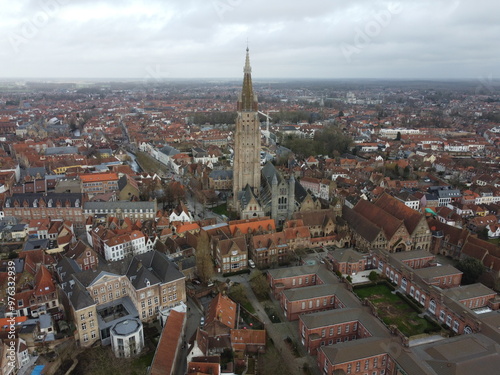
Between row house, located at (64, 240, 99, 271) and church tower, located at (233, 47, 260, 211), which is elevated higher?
church tower, located at (233, 47, 260, 211)

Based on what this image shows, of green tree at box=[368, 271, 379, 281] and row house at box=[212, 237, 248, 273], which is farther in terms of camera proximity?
row house at box=[212, 237, 248, 273]

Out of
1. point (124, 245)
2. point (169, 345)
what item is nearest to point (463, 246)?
point (169, 345)

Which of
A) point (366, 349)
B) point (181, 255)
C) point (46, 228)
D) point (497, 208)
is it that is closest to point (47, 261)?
point (46, 228)

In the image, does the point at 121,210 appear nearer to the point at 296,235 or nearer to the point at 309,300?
the point at 296,235

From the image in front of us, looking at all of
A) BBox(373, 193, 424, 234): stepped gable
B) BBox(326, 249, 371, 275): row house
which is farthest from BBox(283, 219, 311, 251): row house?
BBox(373, 193, 424, 234): stepped gable

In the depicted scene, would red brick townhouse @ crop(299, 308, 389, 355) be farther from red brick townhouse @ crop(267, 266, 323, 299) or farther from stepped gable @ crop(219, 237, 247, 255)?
stepped gable @ crop(219, 237, 247, 255)

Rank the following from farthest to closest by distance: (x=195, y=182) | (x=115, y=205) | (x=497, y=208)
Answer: (x=195, y=182)
(x=497, y=208)
(x=115, y=205)

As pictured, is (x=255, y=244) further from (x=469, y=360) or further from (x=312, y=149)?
(x=312, y=149)
